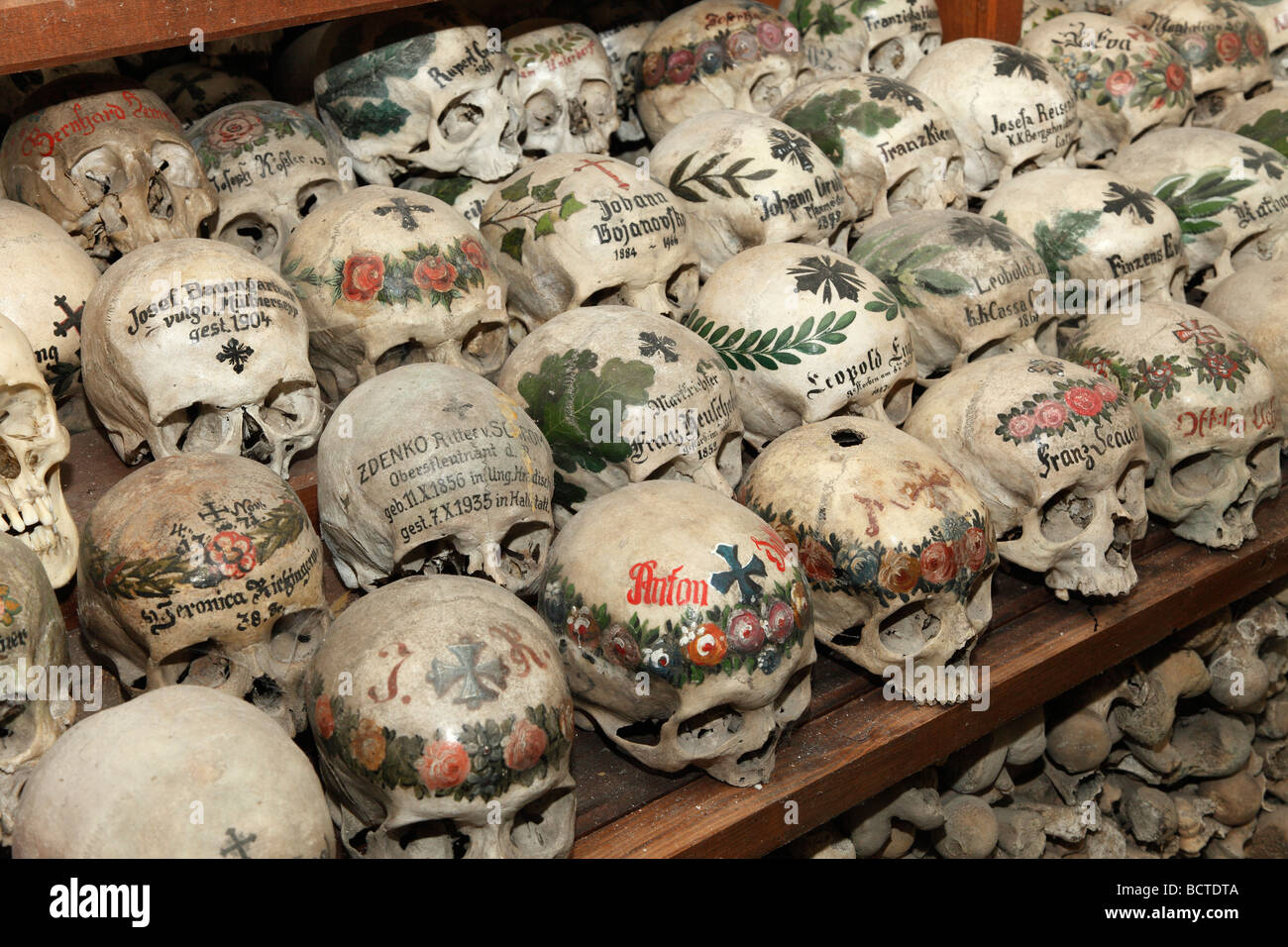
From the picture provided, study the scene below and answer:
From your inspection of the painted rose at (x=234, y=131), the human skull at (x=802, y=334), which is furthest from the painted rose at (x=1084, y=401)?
the painted rose at (x=234, y=131)

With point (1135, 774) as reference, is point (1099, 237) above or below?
above

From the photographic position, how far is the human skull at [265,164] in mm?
2492

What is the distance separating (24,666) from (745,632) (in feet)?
2.94

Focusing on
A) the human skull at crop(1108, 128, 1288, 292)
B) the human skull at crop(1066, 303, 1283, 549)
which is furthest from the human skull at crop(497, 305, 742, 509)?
the human skull at crop(1108, 128, 1288, 292)

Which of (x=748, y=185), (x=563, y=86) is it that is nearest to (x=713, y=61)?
(x=563, y=86)

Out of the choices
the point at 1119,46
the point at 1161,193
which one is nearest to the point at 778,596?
the point at 1161,193

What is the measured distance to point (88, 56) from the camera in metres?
2.01

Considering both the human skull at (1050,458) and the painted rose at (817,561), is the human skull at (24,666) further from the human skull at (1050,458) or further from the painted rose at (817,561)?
the human skull at (1050,458)

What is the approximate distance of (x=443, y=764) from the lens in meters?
1.60

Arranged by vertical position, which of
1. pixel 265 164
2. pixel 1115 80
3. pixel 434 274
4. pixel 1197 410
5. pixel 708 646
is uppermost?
pixel 265 164

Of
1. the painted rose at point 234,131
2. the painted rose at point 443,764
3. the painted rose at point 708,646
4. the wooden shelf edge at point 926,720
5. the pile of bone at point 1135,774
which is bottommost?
the pile of bone at point 1135,774

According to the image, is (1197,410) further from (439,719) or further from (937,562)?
(439,719)

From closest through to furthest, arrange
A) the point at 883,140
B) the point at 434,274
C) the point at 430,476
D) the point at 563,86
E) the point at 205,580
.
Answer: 1. the point at 205,580
2. the point at 430,476
3. the point at 434,274
4. the point at 883,140
5. the point at 563,86

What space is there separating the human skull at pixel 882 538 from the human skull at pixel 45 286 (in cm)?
109
